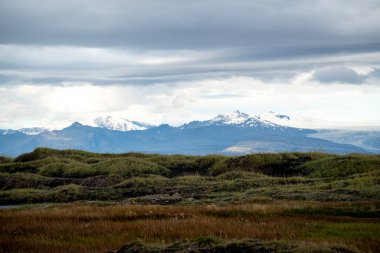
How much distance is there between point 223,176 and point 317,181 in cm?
1016

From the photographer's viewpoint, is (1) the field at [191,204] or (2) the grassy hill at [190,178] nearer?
(1) the field at [191,204]

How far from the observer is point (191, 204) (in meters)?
37.8

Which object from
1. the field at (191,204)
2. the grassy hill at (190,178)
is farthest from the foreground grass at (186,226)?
the grassy hill at (190,178)

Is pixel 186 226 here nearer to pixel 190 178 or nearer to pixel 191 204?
pixel 191 204

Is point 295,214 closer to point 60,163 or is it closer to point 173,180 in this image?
point 173,180

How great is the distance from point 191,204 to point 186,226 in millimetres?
12825

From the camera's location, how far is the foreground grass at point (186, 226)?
21375 millimetres

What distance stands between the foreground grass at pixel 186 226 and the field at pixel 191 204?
0.16 feet

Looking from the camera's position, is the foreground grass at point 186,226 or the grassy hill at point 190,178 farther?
the grassy hill at point 190,178

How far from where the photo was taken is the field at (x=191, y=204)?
840 inches

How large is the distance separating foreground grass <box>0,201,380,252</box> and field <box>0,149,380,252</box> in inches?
1.9

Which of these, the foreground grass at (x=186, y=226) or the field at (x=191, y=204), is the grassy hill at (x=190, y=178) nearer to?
the field at (x=191, y=204)

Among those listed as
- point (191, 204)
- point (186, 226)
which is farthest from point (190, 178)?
point (186, 226)

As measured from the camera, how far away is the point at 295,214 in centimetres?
3008
